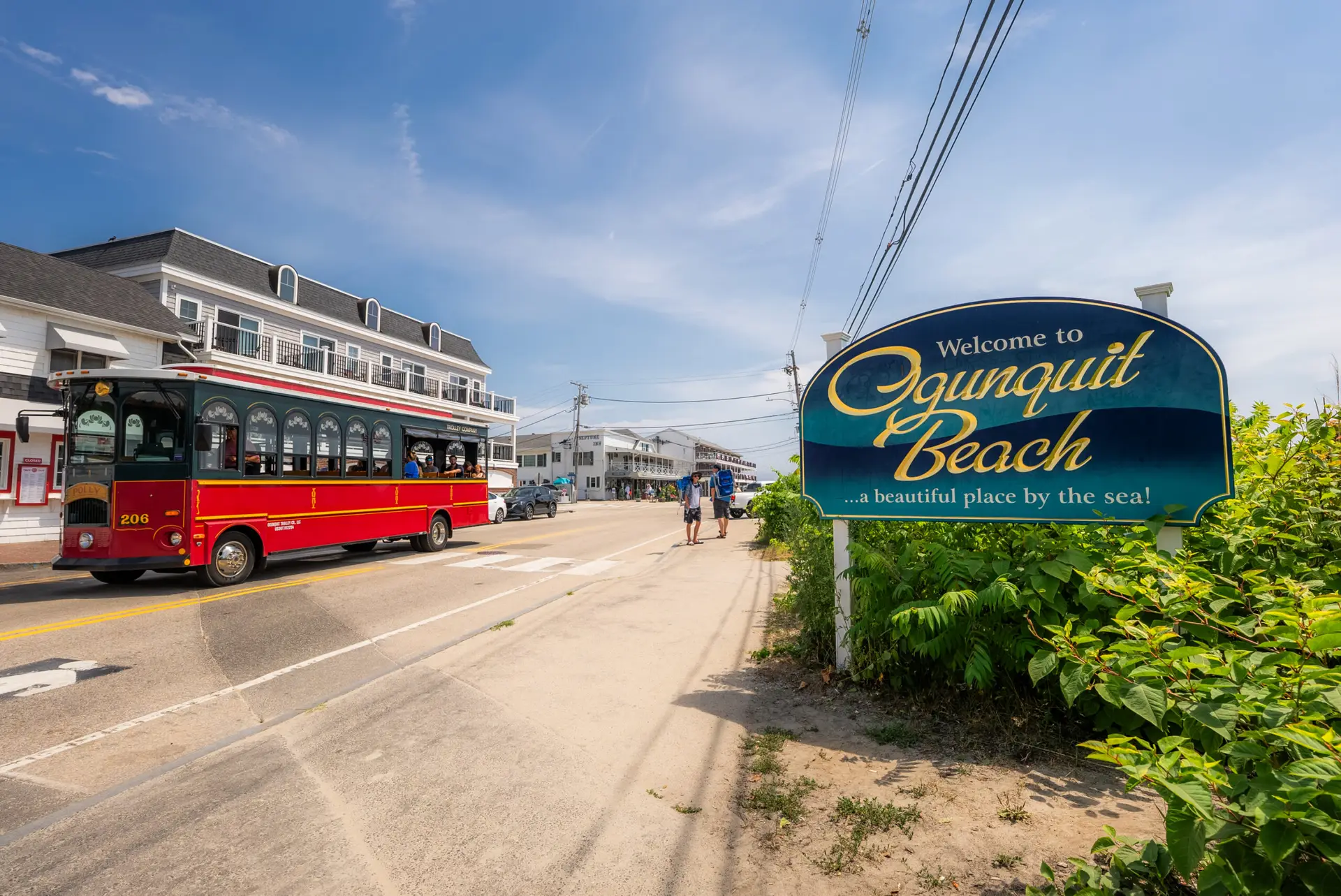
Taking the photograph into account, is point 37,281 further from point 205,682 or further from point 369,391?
point 205,682

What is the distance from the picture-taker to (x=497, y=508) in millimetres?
28156

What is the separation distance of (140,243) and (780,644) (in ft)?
95.6

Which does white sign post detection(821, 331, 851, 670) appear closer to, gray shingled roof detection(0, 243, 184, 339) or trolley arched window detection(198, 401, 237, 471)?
trolley arched window detection(198, 401, 237, 471)

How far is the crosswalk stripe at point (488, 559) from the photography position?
12977 mm

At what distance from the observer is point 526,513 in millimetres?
32031

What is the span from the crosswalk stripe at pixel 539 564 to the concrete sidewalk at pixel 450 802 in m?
6.57

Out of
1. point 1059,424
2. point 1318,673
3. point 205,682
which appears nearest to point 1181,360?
point 1059,424

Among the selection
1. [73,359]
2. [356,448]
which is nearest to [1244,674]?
[356,448]

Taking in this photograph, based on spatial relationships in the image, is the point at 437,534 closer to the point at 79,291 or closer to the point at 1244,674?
the point at 79,291

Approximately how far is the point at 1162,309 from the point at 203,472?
39.4 ft

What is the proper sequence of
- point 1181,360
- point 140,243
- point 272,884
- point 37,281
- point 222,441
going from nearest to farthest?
point 272,884, point 1181,360, point 222,441, point 37,281, point 140,243

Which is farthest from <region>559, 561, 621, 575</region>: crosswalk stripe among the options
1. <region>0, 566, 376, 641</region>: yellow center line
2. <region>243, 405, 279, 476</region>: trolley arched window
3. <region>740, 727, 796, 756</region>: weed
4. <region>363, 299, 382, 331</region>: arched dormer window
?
<region>363, 299, 382, 331</region>: arched dormer window

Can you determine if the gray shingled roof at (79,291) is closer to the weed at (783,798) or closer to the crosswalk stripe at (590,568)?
the crosswalk stripe at (590,568)

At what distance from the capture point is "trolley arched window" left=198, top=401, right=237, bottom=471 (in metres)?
9.98
